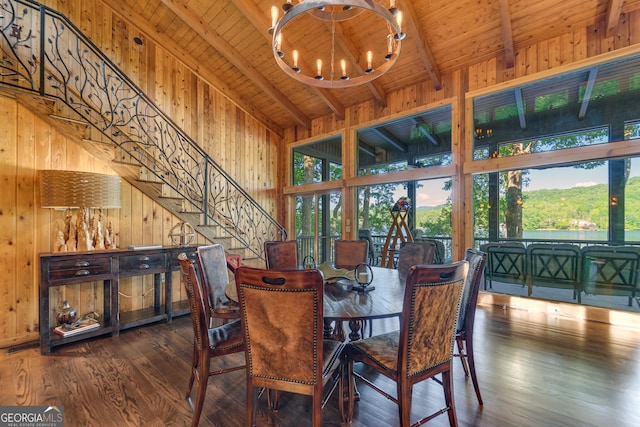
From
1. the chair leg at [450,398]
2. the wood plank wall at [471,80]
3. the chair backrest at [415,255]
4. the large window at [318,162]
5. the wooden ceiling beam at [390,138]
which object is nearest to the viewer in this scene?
the chair leg at [450,398]

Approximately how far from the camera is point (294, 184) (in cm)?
677

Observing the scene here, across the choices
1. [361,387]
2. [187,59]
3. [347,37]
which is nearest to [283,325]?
[361,387]

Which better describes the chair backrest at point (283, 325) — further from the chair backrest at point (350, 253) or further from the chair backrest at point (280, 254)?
the chair backrest at point (350, 253)

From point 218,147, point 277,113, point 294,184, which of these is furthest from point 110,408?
point 277,113

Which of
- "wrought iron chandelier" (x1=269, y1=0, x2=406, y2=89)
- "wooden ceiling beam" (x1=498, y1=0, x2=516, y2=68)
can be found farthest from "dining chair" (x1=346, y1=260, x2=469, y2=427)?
"wooden ceiling beam" (x1=498, y1=0, x2=516, y2=68)

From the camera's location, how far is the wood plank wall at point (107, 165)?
3037 millimetres

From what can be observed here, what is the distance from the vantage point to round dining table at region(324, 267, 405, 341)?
5.41 ft

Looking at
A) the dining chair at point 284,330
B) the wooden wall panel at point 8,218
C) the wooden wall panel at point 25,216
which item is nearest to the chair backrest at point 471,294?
the dining chair at point 284,330

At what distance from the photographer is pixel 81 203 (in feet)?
9.64

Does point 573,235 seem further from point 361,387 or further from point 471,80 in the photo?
point 361,387

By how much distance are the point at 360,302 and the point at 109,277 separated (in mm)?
2977

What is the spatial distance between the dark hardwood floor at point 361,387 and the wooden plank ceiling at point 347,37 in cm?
371

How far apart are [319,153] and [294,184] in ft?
3.07

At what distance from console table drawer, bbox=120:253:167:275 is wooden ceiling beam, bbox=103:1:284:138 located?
12.0 feet
